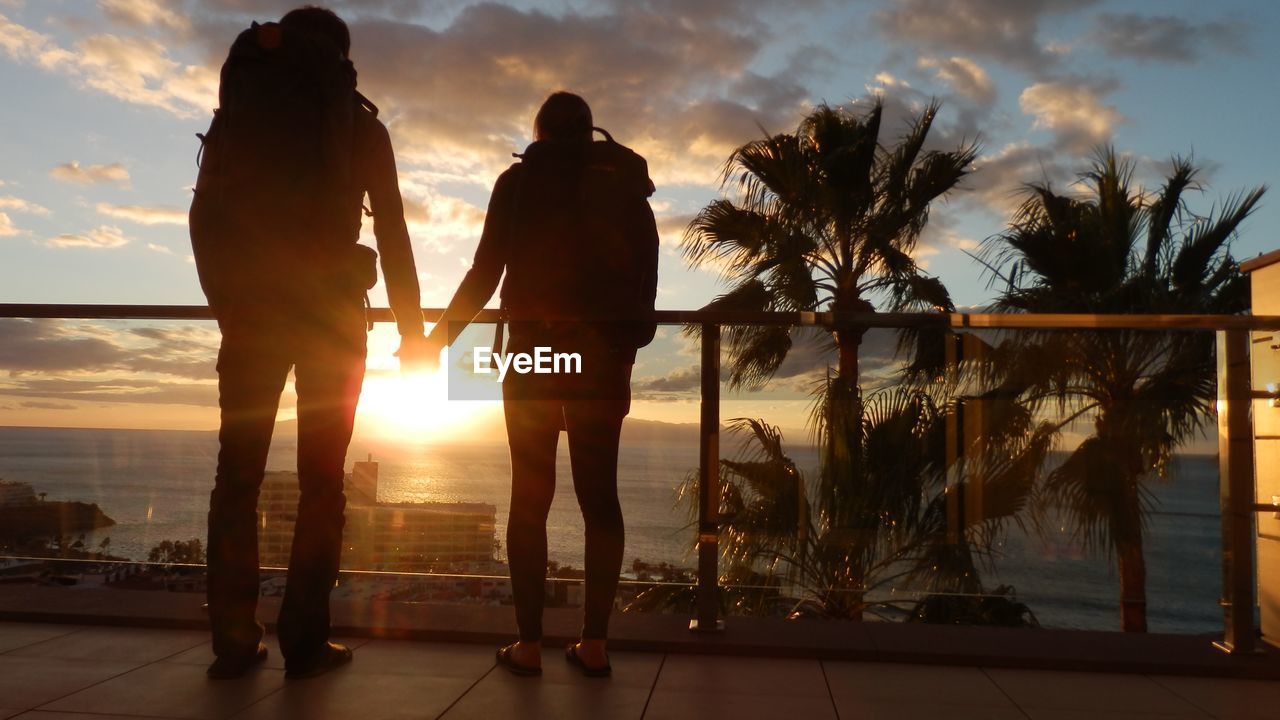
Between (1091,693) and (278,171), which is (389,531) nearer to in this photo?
(278,171)

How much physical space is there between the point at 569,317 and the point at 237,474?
2.74 feet

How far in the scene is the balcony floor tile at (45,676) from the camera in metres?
1.75

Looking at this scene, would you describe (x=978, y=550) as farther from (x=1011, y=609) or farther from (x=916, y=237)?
(x=916, y=237)

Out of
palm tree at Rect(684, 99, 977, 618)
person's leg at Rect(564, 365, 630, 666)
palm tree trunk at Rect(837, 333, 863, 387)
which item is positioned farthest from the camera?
palm tree at Rect(684, 99, 977, 618)

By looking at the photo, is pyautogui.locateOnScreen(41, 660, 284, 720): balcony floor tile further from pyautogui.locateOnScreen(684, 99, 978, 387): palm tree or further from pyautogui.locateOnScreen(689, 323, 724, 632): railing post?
pyautogui.locateOnScreen(684, 99, 978, 387): palm tree

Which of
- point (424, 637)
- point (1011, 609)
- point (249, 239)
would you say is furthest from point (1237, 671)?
point (249, 239)

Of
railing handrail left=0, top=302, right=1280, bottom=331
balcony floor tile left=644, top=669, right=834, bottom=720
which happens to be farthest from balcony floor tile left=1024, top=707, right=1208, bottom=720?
railing handrail left=0, top=302, right=1280, bottom=331

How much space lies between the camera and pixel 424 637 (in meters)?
2.34

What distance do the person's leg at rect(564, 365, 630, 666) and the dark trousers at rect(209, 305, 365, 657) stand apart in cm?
54

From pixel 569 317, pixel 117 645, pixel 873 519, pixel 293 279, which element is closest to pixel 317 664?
pixel 117 645

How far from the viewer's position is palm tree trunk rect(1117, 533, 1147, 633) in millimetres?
2529

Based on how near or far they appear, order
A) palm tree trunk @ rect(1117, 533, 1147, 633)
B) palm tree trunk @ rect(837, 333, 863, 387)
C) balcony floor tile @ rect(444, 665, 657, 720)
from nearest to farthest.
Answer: balcony floor tile @ rect(444, 665, 657, 720)
palm tree trunk @ rect(1117, 533, 1147, 633)
palm tree trunk @ rect(837, 333, 863, 387)

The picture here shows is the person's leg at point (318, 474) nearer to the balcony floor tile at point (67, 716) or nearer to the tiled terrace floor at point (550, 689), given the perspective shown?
the tiled terrace floor at point (550, 689)

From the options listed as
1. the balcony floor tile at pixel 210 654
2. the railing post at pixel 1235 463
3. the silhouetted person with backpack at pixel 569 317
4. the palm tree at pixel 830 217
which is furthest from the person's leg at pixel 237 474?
the palm tree at pixel 830 217
